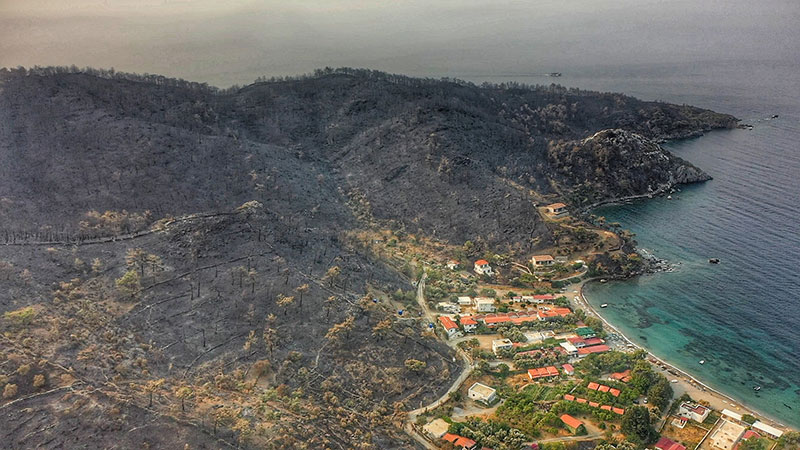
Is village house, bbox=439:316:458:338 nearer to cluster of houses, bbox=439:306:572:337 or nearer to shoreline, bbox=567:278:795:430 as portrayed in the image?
cluster of houses, bbox=439:306:572:337

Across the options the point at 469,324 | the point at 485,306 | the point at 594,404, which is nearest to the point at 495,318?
the point at 485,306

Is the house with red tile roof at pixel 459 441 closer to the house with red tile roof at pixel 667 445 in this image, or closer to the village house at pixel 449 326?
the house with red tile roof at pixel 667 445

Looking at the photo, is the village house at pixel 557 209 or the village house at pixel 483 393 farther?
the village house at pixel 557 209

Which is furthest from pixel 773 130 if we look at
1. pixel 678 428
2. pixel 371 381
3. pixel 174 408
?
pixel 174 408

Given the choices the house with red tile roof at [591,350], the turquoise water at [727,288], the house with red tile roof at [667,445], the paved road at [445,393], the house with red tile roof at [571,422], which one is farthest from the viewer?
the house with red tile roof at [591,350]

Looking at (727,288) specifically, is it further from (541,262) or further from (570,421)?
(570,421)

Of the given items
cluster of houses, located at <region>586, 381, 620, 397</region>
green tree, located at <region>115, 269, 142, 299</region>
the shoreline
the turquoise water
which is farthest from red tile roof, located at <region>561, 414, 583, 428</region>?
green tree, located at <region>115, 269, 142, 299</region>

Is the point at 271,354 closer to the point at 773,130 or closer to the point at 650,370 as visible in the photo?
the point at 650,370

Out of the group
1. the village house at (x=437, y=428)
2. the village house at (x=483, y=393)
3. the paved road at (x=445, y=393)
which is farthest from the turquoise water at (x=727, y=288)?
the village house at (x=437, y=428)
